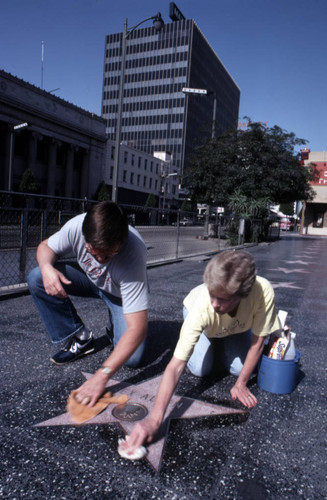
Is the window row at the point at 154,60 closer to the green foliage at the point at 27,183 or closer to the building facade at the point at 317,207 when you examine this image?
the building facade at the point at 317,207

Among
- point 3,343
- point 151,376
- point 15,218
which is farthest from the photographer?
point 15,218

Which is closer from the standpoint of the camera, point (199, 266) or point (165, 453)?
point (165, 453)

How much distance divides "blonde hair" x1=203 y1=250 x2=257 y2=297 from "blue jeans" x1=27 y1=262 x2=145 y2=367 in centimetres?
112

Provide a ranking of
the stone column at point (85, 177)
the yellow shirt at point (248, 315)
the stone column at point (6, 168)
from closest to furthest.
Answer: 1. the yellow shirt at point (248, 315)
2. the stone column at point (6, 168)
3. the stone column at point (85, 177)

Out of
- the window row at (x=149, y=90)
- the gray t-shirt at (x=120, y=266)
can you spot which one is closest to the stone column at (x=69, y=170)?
the gray t-shirt at (x=120, y=266)

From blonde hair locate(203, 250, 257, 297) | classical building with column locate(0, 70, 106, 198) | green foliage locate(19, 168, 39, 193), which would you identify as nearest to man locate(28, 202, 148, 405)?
blonde hair locate(203, 250, 257, 297)

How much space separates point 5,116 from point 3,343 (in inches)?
1262

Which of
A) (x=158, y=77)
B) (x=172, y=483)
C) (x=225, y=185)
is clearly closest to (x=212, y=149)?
(x=225, y=185)

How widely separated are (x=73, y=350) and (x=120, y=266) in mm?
1063

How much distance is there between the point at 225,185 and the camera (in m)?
20.1

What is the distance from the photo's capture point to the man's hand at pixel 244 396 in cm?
231

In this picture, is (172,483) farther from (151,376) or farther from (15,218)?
(15,218)

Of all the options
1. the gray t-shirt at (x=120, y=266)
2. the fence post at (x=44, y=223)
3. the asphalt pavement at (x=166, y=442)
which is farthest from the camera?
the fence post at (x=44, y=223)

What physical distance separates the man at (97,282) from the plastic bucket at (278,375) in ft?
3.00
